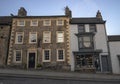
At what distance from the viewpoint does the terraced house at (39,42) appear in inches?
959

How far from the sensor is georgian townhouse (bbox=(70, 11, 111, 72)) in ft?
78.6

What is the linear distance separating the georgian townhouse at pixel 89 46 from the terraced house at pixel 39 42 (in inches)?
49.9

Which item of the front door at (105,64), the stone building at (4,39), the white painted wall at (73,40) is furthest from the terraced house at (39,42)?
the front door at (105,64)

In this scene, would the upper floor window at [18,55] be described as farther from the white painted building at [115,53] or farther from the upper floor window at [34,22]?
the white painted building at [115,53]

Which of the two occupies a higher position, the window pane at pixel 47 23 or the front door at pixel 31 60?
the window pane at pixel 47 23

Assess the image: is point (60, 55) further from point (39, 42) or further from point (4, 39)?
point (4, 39)

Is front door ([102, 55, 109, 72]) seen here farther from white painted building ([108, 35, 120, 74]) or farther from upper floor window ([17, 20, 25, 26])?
upper floor window ([17, 20, 25, 26])

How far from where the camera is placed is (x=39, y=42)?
2534 centimetres

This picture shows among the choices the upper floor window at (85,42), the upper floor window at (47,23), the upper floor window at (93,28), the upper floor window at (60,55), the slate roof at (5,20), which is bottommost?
the upper floor window at (60,55)

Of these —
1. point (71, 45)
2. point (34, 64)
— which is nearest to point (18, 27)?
point (34, 64)

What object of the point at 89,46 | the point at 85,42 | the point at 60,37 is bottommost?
the point at 89,46

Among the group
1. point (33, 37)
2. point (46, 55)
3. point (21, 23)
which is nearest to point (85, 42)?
point (46, 55)

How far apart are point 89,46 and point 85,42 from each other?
1.00 meters

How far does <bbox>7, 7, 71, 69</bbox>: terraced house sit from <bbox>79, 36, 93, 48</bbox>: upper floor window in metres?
2.33
